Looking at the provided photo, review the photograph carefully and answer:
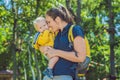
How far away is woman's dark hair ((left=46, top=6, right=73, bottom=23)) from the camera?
403 cm

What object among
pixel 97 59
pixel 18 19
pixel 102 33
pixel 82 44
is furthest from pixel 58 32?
pixel 97 59

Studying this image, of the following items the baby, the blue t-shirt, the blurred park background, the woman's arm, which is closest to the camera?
the woman's arm

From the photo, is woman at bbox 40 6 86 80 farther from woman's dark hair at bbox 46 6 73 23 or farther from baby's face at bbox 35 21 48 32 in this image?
→ baby's face at bbox 35 21 48 32

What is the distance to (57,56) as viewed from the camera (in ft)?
13.1

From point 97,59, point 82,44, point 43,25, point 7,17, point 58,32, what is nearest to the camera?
point 82,44

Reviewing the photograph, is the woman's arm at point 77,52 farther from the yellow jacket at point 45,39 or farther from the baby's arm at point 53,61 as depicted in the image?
the yellow jacket at point 45,39

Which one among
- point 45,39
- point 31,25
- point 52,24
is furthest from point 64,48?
point 31,25

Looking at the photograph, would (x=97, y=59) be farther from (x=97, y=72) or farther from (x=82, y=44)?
(x=82, y=44)

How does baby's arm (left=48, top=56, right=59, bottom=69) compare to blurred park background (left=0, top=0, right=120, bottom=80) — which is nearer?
baby's arm (left=48, top=56, right=59, bottom=69)

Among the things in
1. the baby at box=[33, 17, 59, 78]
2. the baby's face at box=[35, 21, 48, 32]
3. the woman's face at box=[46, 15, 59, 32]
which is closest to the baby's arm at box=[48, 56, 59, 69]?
the baby at box=[33, 17, 59, 78]

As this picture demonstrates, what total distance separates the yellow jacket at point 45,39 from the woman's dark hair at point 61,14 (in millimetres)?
374

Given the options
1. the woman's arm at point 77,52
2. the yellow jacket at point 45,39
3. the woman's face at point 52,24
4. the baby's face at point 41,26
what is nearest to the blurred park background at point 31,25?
the baby's face at point 41,26

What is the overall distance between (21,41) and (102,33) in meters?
6.47

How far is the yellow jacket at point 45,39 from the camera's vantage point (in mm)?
4383
